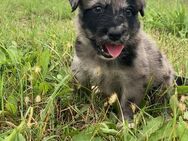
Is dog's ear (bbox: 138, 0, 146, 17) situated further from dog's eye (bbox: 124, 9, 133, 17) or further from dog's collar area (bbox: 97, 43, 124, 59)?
dog's collar area (bbox: 97, 43, 124, 59)

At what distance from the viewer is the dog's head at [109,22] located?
4.14m

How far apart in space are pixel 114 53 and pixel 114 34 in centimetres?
29

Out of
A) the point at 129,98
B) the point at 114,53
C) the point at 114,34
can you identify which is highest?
the point at 114,34

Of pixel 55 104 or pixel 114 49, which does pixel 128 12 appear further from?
pixel 55 104

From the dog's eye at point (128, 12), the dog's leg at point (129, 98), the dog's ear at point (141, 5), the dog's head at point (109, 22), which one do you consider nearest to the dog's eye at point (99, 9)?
the dog's head at point (109, 22)

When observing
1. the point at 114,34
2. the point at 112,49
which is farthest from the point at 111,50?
the point at 114,34

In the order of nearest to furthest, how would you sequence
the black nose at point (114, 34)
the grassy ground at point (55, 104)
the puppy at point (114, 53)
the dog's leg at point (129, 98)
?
the grassy ground at point (55, 104)
the black nose at point (114, 34)
the puppy at point (114, 53)
the dog's leg at point (129, 98)

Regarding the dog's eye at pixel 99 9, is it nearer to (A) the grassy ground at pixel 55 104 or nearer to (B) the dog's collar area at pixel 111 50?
(B) the dog's collar area at pixel 111 50

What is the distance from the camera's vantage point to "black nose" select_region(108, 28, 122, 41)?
4.08 metres

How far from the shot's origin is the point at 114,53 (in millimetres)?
4336

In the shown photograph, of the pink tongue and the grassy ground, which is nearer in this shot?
the grassy ground

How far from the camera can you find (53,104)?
4.29 m

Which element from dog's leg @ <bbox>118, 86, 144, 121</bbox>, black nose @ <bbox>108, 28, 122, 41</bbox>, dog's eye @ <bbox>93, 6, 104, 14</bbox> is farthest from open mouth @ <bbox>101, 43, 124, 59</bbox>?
dog's leg @ <bbox>118, 86, 144, 121</bbox>

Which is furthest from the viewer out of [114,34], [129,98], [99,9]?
[129,98]
